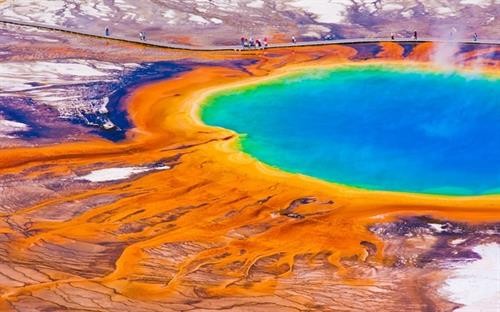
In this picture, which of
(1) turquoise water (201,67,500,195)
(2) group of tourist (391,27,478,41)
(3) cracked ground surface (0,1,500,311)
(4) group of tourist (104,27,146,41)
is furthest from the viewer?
(4) group of tourist (104,27,146,41)

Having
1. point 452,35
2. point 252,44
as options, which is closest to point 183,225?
point 252,44

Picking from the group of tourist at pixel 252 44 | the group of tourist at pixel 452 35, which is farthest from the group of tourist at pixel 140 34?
the group of tourist at pixel 452 35

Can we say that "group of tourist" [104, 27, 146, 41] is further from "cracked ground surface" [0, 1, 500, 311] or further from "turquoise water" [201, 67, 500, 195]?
"turquoise water" [201, 67, 500, 195]

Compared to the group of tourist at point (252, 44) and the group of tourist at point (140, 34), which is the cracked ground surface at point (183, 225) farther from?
the group of tourist at point (140, 34)

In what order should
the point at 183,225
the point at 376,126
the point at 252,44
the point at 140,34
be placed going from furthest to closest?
the point at 140,34 → the point at 252,44 → the point at 376,126 → the point at 183,225

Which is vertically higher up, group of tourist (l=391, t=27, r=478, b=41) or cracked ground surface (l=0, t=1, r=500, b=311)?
group of tourist (l=391, t=27, r=478, b=41)

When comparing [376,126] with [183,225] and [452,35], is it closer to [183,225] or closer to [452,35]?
[183,225]

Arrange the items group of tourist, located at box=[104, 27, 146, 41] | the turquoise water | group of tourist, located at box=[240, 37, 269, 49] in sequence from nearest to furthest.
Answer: the turquoise water → group of tourist, located at box=[240, 37, 269, 49] → group of tourist, located at box=[104, 27, 146, 41]

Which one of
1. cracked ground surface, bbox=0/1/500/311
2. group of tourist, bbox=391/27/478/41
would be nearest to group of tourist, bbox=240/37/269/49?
group of tourist, bbox=391/27/478/41
